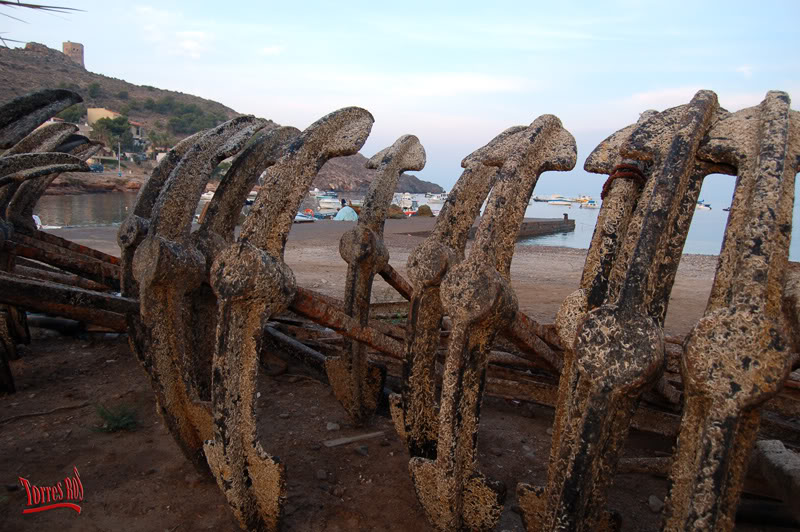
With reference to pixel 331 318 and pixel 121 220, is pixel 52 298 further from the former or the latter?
pixel 121 220

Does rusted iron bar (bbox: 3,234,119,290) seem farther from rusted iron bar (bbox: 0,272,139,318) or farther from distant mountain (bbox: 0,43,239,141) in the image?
distant mountain (bbox: 0,43,239,141)

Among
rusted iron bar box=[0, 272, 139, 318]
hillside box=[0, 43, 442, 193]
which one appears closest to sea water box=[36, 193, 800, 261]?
rusted iron bar box=[0, 272, 139, 318]

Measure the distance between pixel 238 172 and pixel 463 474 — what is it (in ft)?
7.69

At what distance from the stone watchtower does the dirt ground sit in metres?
119

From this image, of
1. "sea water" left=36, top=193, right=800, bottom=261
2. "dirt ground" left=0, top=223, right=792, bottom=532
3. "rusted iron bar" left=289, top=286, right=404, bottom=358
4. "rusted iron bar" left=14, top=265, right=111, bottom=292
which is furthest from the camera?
"sea water" left=36, top=193, right=800, bottom=261

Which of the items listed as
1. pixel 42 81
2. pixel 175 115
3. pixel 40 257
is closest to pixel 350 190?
pixel 175 115

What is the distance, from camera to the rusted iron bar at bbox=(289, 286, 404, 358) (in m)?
3.10

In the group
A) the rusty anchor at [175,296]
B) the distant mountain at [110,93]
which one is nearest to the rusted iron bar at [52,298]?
the rusty anchor at [175,296]

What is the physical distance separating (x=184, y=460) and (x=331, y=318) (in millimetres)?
1553

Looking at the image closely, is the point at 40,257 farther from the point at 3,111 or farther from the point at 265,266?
the point at 265,266

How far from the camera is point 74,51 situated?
107 metres

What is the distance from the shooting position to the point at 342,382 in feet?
14.5

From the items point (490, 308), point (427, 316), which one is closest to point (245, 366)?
point (427, 316)

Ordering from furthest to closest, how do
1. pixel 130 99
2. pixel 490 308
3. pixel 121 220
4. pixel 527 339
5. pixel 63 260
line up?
pixel 130 99, pixel 121 220, pixel 63 260, pixel 527 339, pixel 490 308
